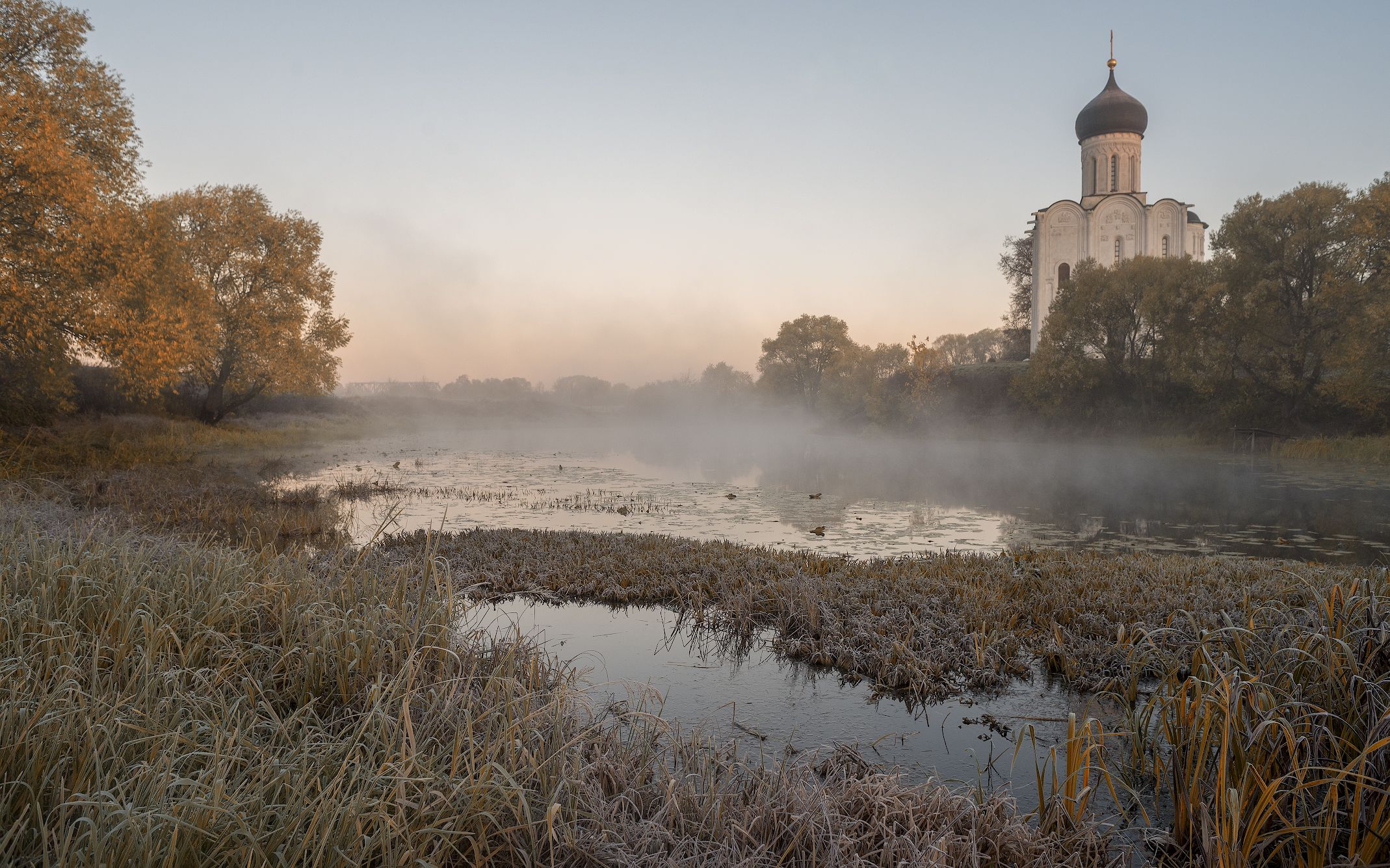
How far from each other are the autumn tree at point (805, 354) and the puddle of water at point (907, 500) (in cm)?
3909

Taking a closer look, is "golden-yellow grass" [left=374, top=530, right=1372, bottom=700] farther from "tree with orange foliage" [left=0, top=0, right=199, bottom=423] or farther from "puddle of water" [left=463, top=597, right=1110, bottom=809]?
"tree with orange foliage" [left=0, top=0, right=199, bottom=423]

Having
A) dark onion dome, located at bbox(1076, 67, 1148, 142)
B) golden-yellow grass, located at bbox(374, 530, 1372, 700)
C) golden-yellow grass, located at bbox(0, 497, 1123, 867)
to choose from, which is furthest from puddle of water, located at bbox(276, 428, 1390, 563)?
dark onion dome, located at bbox(1076, 67, 1148, 142)

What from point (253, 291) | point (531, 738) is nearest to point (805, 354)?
point (253, 291)

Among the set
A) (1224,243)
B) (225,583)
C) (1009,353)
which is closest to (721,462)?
(1224,243)

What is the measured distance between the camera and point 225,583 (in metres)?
5.29

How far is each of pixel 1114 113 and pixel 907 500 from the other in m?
Answer: 46.8

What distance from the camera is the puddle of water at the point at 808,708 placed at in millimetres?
4719

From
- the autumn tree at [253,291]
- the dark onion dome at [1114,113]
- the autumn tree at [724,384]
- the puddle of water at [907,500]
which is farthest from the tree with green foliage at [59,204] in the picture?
the autumn tree at [724,384]

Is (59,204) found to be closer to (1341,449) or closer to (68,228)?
(68,228)

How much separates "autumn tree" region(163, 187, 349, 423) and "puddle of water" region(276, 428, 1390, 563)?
4229 millimetres

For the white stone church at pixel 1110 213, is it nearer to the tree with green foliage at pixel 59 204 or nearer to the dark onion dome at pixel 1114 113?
the dark onion dome at pixel 1114 113

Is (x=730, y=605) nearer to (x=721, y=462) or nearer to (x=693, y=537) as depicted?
(x=693, y=537)

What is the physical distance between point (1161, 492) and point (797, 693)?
713 inches

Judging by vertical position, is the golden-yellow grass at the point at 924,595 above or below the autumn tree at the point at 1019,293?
below
